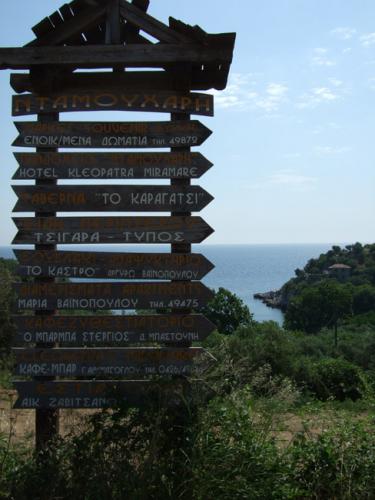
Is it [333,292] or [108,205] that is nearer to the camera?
[108,205]

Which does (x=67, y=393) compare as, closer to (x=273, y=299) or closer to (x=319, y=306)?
(x=319, y=306)

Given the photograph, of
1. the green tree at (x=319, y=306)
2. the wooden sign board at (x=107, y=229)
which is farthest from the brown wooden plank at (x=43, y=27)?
the green tree at (x=319, y=306)

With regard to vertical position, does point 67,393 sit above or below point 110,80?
below

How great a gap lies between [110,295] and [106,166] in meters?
1.21

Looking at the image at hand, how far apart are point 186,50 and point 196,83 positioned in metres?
0.42

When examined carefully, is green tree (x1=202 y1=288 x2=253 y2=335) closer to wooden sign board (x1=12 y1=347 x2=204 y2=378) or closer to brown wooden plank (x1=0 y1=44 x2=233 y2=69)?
wooden sign board (x1=12 y1=347 x2=204 y2=378)

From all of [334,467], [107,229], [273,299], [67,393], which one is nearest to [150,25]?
→ [107,229]

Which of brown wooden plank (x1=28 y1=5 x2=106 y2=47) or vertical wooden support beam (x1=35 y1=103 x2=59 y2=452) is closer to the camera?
vertical wooden support beam (x1=35 y1=103 x2=59 y2=452)

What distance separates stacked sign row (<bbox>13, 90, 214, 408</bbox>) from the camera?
5078 mm

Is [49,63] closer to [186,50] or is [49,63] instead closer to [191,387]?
[186,50]

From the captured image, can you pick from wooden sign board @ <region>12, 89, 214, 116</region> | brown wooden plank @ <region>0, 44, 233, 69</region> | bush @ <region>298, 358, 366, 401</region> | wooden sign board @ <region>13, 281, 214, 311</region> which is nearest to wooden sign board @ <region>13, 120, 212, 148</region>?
wooden sign board @ <region>12, 89, 214, 116</region>

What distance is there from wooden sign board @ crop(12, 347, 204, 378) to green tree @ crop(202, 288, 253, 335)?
130 ft

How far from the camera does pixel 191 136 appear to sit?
5.22m

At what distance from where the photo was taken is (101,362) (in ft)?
16.7
